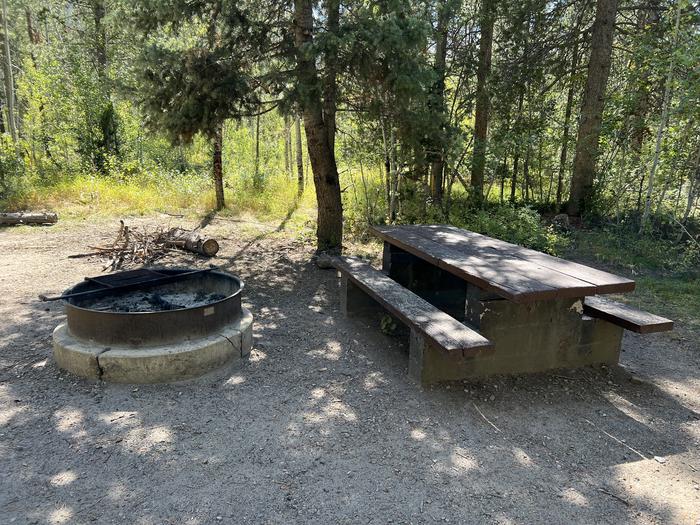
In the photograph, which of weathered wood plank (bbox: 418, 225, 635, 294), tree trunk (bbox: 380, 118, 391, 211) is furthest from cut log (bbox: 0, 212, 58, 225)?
weathered wood plank (bbox: 418, 225, 635, 294)

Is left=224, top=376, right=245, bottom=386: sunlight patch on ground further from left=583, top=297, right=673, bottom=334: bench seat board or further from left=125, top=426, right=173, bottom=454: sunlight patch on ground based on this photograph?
left=583, top=297, right=673, bottom=334: bench seat board

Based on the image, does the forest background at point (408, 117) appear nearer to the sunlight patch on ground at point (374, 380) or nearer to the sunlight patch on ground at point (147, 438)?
the sunlight patch on ground at point (374, 380)

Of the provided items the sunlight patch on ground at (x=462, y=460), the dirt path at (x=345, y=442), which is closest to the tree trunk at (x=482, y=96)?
the dirt path at (x=345, y=442)

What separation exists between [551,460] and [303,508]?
1.44m

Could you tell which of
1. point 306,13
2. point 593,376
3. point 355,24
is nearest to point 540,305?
point 593,376

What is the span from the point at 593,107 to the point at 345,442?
9039mm

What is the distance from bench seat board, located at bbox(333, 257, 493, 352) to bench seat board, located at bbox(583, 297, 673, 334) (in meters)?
1.10

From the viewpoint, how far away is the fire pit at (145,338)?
3.41 m

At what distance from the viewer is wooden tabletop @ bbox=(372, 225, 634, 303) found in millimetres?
3104

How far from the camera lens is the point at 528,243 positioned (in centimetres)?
752

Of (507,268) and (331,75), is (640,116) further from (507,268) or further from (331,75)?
(507,268)

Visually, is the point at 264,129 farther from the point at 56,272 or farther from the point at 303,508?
the point at 303,508

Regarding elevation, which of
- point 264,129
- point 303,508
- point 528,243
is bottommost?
point 303,508

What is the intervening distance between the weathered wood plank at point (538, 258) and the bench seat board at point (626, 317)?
0.26 meters
